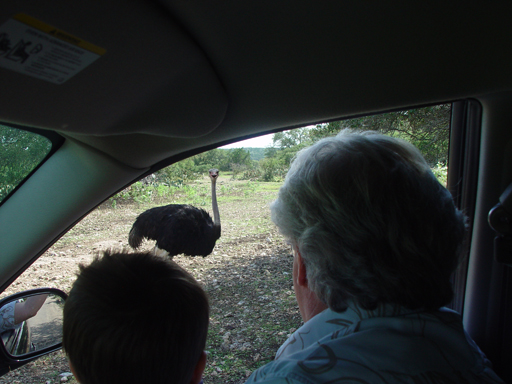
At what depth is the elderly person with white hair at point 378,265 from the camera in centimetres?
80

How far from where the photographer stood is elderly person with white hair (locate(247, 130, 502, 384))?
0.80 m

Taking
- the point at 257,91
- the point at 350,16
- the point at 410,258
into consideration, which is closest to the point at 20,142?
the point at 257,91

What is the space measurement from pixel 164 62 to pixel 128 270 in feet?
1.60

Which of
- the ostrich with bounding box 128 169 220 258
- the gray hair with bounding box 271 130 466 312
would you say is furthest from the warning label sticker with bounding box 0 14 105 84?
the ostrich with bounding box 128 169 220 258

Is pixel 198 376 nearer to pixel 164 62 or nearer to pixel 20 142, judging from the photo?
pixel 164 62

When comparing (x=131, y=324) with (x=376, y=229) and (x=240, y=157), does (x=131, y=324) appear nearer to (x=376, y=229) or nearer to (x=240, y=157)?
(x=376, y=229)

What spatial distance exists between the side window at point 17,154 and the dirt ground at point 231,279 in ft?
3.46

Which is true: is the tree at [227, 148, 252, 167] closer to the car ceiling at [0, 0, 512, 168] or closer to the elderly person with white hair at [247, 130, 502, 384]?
the car ceiling at [0, 0, 512, 168]

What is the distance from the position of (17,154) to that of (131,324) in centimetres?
85

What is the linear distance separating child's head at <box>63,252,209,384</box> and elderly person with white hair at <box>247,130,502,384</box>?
0.62 feet

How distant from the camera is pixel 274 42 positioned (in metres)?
0.97

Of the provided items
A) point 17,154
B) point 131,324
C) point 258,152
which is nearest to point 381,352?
point 131,324

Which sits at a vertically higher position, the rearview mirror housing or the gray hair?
the gray hair

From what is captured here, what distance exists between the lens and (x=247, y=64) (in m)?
1.08
